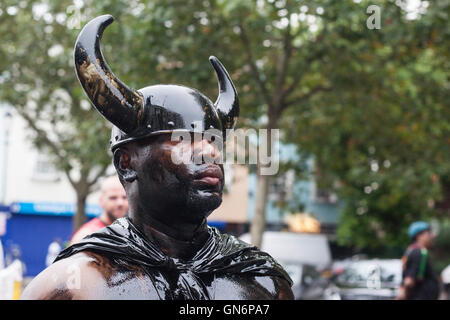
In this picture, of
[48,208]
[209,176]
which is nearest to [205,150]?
[209,176]

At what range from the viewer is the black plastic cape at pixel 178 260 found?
6.63 ft

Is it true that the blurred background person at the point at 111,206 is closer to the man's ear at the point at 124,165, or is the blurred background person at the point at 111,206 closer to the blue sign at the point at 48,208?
the man's ear at the point at 124,165

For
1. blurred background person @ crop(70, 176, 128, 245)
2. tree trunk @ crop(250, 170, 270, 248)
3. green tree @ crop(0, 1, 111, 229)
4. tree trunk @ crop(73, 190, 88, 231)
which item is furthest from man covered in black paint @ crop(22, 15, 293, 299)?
tree trunk @ crop(73, 190, 88, 231)

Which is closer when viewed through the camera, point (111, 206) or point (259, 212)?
point (111, 206)

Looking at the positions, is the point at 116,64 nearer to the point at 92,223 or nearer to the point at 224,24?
the point at 224,24

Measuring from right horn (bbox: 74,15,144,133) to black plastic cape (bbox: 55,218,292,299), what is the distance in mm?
355

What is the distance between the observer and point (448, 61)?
11.5m

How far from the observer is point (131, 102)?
207cm

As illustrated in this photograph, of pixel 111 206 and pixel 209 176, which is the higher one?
pixel 209 176

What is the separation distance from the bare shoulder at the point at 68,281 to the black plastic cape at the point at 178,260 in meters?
0.06

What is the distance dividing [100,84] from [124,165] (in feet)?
1.07

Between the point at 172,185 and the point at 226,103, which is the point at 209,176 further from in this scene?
the point at 226,103
